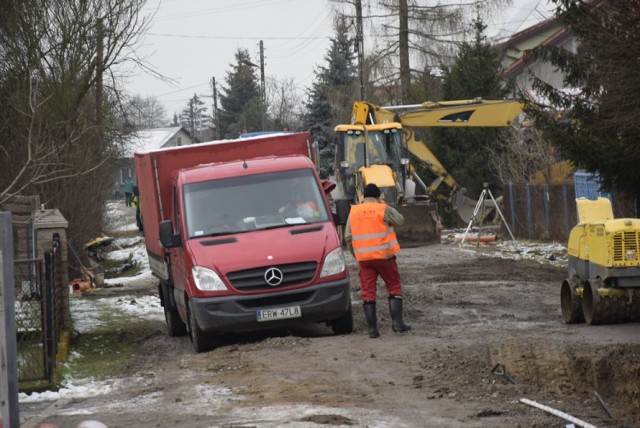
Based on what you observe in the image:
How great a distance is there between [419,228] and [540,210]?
3932mm

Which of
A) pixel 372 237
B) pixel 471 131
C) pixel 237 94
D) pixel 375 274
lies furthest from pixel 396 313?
pixel 237 94

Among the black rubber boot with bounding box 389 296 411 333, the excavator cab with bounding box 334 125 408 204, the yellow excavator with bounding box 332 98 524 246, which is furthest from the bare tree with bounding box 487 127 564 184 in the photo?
the black rubber boot with bounding box 389 296 411 333

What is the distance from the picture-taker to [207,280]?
13555 mm

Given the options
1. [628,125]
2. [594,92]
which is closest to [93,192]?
[594,92]

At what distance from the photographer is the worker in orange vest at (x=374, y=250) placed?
1382 cm

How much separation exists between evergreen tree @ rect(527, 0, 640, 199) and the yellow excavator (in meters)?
9.27

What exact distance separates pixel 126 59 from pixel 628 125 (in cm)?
1547

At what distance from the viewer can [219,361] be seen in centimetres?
1238

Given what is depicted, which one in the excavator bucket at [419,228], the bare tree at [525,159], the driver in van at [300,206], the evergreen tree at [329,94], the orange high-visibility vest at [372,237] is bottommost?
the excavator bucket at [419,228]

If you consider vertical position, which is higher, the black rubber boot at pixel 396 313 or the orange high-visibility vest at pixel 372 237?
the orange high-visibility vest at pixel 372 237

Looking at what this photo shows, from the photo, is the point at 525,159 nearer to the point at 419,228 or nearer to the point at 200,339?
the point at 419,228

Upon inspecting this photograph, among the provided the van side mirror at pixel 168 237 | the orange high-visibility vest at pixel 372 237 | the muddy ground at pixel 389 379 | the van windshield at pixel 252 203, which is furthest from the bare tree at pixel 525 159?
the van side mirror at pixel 168 237

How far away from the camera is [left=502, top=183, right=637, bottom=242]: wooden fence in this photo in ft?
95.1

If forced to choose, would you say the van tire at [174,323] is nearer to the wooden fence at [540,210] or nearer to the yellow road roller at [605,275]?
the yellow road roller at [605,275]
